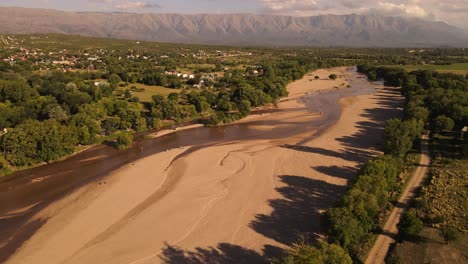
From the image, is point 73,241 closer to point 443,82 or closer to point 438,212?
point 438,212

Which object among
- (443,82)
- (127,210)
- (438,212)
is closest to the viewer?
(438,212)

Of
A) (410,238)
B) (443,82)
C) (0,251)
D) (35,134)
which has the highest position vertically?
(443,82)

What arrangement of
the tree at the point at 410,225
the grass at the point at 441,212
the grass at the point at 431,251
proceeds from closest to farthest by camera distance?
the grass at the point at 431,251 → the grass at the point at 441,212 → the tree at the point at 410,225

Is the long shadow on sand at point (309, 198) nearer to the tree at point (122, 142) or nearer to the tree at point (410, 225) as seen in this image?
the tree at point (410, 225)

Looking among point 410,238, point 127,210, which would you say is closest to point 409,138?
point 410,238

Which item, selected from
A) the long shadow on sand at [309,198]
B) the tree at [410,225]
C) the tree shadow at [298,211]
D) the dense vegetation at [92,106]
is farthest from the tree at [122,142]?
the tree at [410,225]

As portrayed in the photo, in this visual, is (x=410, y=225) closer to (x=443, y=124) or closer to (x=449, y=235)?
(x=449, y=235)

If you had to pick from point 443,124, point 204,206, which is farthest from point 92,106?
point 443,124
